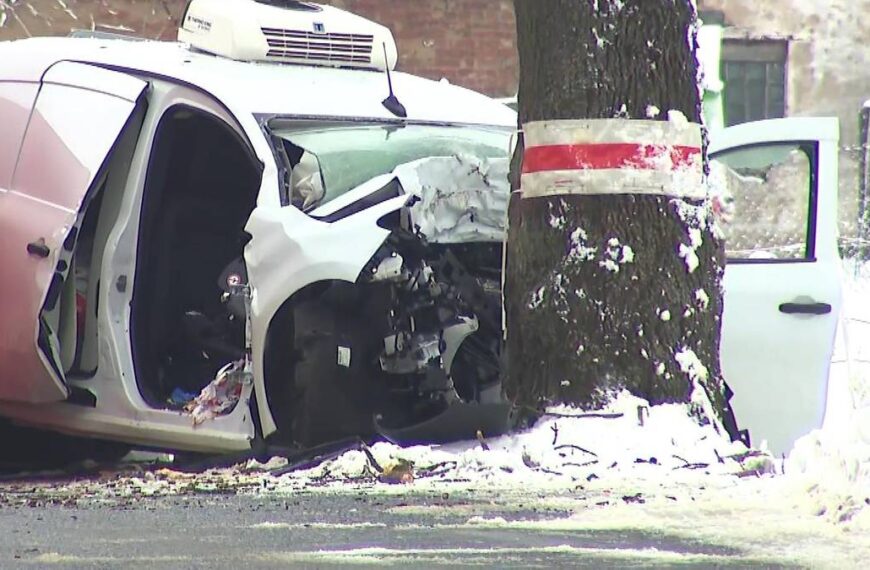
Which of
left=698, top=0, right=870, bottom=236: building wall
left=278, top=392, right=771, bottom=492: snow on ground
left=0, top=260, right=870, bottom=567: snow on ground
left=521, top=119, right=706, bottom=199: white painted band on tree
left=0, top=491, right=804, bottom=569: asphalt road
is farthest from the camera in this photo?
left=698, top=0, right=870, bottom=236: building wall

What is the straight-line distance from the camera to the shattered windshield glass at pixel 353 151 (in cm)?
717

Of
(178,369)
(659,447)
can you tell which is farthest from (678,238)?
(178,369)

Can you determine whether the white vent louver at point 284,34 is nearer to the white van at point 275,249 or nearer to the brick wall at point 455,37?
the white van at point 275,249

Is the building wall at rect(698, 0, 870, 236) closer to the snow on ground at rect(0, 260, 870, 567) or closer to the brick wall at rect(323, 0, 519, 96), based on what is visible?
the brick wall at rect(323, 0, 519, 96)

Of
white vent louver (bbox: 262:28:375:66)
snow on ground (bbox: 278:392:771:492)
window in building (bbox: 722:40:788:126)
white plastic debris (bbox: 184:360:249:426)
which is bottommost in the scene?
snow on ground (bbox: 278:392:771:492)

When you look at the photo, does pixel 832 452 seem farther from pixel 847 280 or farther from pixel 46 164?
pixel 847 280

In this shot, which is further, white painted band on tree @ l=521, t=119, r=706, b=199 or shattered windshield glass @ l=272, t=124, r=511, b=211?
shattered windshield glass @ l=272, t=124, r=511, b=211

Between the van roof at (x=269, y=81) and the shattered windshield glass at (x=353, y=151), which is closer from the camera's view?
the shattered windshield glass at (x=353, y=151)

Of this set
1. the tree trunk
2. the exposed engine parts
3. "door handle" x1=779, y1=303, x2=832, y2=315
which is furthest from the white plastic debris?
"door handle" x1=779, y1=303, x2=832, y2=315

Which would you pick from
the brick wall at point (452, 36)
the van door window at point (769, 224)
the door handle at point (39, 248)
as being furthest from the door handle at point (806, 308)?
the brick wall at point (452, 36)

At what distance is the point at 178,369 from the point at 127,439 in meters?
0.40

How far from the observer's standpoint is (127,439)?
25.1 feet

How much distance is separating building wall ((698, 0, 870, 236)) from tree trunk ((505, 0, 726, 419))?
1285 centimetres

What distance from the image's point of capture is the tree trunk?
22.4 feet
